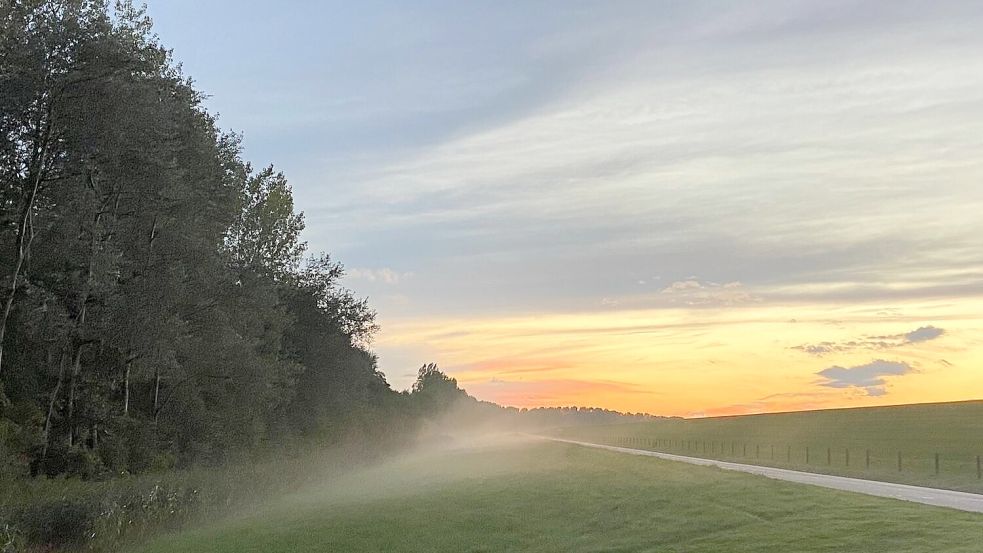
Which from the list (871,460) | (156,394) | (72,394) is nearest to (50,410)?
(72,394)

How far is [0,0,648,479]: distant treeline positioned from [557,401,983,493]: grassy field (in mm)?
37867

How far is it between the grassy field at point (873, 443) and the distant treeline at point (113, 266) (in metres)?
37.9

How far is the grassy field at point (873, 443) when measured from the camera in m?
58.2

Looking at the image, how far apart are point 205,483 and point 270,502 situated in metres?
7.90

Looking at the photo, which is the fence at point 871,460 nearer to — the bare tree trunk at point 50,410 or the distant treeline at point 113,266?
the distant treeline at point 113,266

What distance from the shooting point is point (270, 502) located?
153ft

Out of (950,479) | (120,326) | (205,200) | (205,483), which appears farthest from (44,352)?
(950,479)

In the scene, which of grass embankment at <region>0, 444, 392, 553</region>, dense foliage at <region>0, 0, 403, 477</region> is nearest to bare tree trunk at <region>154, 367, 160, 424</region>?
dense foliage at <region>0, 0, 403, 477</region>

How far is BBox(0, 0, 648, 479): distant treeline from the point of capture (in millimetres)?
33250

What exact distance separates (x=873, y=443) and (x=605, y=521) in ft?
245

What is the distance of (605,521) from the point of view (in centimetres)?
3020

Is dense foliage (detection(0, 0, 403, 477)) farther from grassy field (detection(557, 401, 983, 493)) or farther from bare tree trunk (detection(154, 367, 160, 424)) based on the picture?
grassy field (detection(557, 401, 983, 493))

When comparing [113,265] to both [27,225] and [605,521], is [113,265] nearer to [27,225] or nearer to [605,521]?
[27,225]

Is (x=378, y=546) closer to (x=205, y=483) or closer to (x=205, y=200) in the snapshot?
(x=205, y=483)
